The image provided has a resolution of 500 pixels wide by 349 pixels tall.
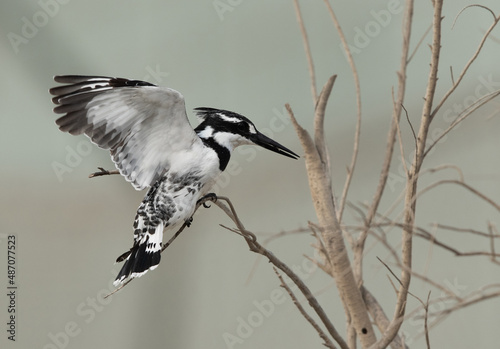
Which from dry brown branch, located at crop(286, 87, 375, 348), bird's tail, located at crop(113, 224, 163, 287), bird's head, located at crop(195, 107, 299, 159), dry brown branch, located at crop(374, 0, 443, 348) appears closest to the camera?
dry brown branch, located at crop(374, 0, 443, 348)

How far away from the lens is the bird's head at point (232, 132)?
1600mm

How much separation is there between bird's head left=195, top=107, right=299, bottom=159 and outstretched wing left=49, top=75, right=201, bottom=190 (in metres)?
0.08

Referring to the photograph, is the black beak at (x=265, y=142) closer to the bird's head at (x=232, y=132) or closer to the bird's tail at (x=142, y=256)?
the bird's head at (x=232, y=132)

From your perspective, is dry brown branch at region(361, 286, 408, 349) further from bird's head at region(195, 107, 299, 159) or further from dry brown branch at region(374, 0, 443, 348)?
bird's head at region(195, 107, 299, 159)

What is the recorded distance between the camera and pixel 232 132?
63.2 inches

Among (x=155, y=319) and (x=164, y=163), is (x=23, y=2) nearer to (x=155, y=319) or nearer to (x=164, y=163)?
(x=155, y=319)

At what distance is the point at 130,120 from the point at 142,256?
30cm

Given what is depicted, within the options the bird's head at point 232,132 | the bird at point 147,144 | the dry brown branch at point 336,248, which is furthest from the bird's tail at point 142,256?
the dry brown branch at point 336,248

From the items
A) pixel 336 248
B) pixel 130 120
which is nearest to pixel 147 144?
pixel 130 120

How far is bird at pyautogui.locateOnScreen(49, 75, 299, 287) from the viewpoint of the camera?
142 centimetres

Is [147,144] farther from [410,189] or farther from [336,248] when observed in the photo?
[410,189]

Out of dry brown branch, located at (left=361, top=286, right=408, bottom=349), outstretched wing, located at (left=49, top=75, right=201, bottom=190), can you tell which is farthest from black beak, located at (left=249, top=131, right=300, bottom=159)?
dry brown branch, located at (left=361, top=286, right=408, bottom=349)

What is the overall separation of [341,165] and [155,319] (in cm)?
108

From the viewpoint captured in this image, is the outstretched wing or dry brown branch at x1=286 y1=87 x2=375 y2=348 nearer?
dry brown branch at x1=286 y1=87 x2=375 y2=348
